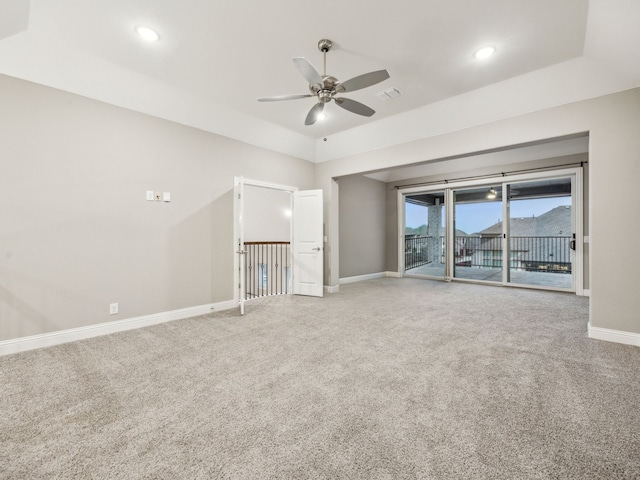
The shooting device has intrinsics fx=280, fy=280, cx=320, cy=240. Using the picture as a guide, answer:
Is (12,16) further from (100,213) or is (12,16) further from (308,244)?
(308,244)

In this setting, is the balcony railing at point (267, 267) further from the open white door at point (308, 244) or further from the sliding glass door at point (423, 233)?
the sliding glass door at point (423, 233)

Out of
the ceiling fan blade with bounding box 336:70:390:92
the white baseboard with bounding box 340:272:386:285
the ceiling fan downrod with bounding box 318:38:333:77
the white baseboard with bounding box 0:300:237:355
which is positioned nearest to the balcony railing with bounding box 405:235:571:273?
the white baseboard with bounding box 340:272:386:285

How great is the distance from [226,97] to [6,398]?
366 cm

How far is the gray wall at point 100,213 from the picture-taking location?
9.00ft

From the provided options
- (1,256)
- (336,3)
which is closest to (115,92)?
(1,256)

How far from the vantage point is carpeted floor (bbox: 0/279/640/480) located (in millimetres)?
1368

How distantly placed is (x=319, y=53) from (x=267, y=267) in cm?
510

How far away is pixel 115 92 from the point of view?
3.23 meters

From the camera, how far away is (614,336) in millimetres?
2936

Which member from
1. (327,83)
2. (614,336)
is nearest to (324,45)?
(327,83)

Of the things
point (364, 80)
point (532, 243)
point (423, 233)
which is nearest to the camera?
point (364, 80)

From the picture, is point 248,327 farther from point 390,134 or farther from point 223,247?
point 390,134

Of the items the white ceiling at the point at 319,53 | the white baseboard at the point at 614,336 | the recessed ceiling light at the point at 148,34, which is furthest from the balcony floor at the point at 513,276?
the recessed ceiling light at the point at 148,34

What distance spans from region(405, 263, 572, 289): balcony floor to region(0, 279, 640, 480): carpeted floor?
320 cm
